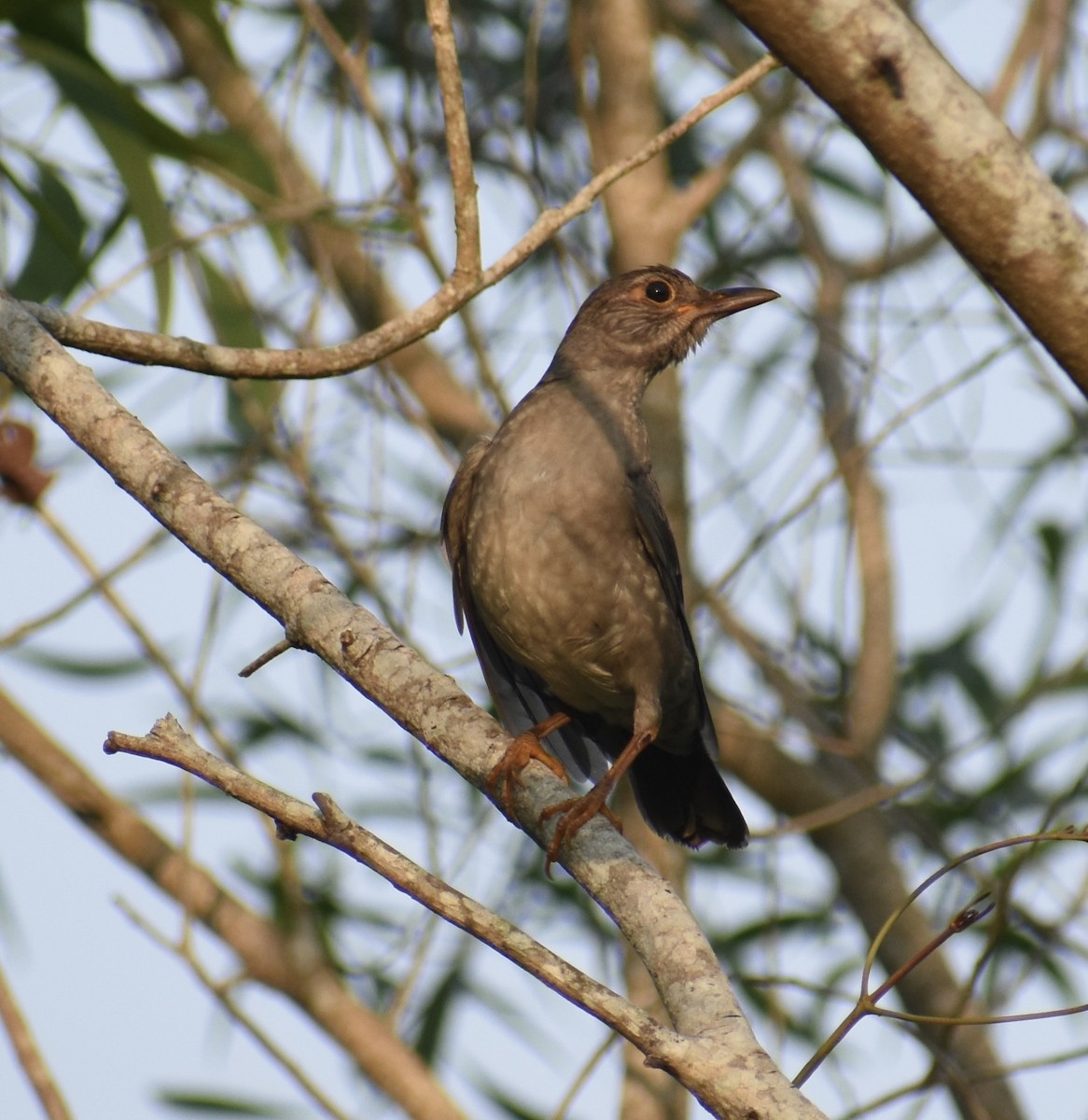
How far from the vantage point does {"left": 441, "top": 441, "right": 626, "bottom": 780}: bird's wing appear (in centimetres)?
478

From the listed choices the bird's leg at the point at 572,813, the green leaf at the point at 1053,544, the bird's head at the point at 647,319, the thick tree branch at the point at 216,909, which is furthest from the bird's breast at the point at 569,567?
the green leaf at the point at 1053,544

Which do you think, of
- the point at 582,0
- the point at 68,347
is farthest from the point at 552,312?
the point at 68,347

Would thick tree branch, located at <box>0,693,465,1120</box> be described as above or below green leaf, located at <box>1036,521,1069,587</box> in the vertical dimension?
below

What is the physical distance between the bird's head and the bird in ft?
0.04

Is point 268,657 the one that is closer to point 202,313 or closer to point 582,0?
point 202,313

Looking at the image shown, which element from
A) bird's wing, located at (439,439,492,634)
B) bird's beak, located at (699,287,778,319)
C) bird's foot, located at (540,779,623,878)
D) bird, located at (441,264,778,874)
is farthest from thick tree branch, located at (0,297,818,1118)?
bird's beak, located at (699,287,778,319)

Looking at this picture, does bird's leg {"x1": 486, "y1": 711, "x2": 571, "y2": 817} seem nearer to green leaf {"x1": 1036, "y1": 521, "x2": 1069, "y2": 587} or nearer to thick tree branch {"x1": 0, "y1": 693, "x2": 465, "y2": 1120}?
thick tree branch {"x1": 0, "y1": 693, "x2": 465, "y2": 1120}

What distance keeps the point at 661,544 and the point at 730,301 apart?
1.16m

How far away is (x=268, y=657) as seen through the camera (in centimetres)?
330

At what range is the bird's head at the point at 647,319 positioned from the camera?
5.27m

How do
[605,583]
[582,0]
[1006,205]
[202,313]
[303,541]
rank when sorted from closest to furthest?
1. [1006,205]
2. [605,583]
3. [202,313]
4. [582,0]
5. [303,541]

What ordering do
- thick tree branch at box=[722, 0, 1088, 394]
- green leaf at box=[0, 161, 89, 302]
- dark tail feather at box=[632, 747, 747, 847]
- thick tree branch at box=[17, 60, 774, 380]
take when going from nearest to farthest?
thick tree branch at box=[722, 0, 1088, 394] → thick tree branch at box=[17, 60, 774, 380] → green leaf at box=[0, 161, 89, 302] → dark tail feather at box=[632, 747, 747, 847]

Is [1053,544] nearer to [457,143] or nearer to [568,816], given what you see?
[568,816]

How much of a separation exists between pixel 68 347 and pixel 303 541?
297 centimetres
